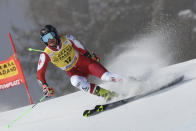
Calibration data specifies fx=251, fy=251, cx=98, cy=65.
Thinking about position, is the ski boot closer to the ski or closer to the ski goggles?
the ski

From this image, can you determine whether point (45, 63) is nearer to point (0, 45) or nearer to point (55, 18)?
point (0, 45)

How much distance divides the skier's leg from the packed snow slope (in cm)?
28

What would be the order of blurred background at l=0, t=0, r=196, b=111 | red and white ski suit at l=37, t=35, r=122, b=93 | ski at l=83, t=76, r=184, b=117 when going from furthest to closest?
blurred background at l=0, t=0, r=196, b=111, red and white ski suit at l=37, t=35, r=122, b=93, ski at l=83, t=76, r=184, b=117

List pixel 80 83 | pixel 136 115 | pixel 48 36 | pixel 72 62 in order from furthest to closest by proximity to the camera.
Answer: pixel 72 62
pixel 80 83
pixel 48 36
pixel 136 115

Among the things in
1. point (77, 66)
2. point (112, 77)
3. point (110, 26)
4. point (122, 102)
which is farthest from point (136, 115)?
point (110, 26)

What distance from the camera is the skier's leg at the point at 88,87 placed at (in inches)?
129

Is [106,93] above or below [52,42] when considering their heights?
below

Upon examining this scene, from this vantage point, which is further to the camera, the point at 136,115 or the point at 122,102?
the point at 122,102

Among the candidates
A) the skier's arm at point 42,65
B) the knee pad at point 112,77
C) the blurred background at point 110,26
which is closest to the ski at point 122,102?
the knee pad at point 112,77

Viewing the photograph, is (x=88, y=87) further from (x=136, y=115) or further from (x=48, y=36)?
(x=136, y=115)

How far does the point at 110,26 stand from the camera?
1694cm

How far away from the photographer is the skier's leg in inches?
129

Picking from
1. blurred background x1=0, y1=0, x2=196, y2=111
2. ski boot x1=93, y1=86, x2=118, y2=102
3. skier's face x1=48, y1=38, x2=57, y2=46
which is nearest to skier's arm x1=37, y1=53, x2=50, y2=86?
skier's face x1=48, y1=38, x2=57, y2=46

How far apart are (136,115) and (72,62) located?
1330mm
